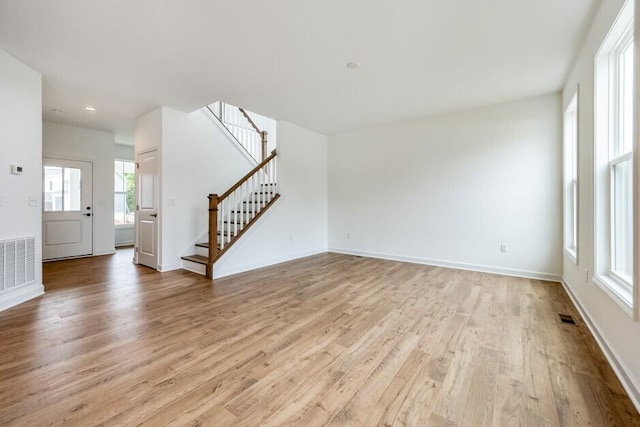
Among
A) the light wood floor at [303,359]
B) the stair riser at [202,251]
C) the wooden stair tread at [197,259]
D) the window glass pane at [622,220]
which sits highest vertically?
the window glass pane at [622,220]

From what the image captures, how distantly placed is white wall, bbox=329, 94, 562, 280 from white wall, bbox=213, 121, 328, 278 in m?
0.45

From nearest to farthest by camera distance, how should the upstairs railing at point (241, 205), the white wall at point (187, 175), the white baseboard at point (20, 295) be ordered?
1. the white baseboard at point (20, 295)
2. the upstairs railing at point (241, 205)
3. the white wall at point (187, 175)

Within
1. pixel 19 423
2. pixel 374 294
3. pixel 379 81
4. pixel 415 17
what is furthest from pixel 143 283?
pixel 415 17

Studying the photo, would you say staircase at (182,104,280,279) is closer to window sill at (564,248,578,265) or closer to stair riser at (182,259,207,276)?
stair riser at (182,259,207,276)

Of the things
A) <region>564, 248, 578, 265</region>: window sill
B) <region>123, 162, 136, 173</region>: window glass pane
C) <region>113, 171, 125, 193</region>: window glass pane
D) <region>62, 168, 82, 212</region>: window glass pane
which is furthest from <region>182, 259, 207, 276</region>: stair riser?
<region>564, 248, 578, 265</region>: window sill

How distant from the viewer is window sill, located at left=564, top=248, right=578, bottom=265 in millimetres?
2987

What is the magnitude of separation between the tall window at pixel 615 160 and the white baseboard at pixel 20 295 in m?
5.23

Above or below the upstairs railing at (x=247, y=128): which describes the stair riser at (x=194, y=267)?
below

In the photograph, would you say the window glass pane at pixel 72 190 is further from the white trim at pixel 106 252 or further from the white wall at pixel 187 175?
the white wall at pixel 187 175

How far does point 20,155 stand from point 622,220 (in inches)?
220

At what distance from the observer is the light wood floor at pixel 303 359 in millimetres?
1417

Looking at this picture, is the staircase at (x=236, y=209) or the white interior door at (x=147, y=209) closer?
the staircase at (x=236, y=209)

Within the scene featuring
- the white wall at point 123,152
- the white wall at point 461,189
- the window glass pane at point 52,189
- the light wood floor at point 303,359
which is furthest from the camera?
the white wall at point 123,152

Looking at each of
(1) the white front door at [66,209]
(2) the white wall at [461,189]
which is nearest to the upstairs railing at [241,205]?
(2) the white wall at [461,189]
